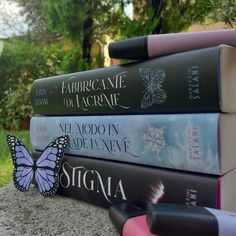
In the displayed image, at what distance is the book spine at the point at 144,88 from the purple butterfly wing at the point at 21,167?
7 cm

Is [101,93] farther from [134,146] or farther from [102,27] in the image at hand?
[102,27]

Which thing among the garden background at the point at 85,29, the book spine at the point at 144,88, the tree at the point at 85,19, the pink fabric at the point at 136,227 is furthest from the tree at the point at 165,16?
the pink fabric at the point at 136,227

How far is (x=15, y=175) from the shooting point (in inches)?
19.1

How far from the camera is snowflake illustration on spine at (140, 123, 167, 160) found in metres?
0.36

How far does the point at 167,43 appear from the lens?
38cm

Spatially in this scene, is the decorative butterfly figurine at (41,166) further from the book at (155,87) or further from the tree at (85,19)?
the tree at (85,19)

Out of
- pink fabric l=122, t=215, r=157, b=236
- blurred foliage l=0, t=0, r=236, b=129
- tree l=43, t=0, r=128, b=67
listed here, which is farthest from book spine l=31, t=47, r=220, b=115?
tree l=43, t=0, r=128, b=67

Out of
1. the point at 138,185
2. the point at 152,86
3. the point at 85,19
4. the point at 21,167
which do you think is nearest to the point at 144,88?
the point at 152,86

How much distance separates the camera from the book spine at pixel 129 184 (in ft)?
1.09

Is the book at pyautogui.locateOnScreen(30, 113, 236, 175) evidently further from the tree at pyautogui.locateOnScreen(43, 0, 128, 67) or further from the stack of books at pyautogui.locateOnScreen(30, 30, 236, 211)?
the tree at pyautogui.locateOnScreen(43, 0, 128, 67)

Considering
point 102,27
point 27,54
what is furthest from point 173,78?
point 27,54

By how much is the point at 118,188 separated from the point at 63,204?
0.09 m

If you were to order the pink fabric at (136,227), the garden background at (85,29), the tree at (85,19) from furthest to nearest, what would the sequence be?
1. the tree at (85,19)
2. the garden background at (85,29)
3. the pink fabric at (136,227)

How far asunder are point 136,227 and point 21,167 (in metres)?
0.24
